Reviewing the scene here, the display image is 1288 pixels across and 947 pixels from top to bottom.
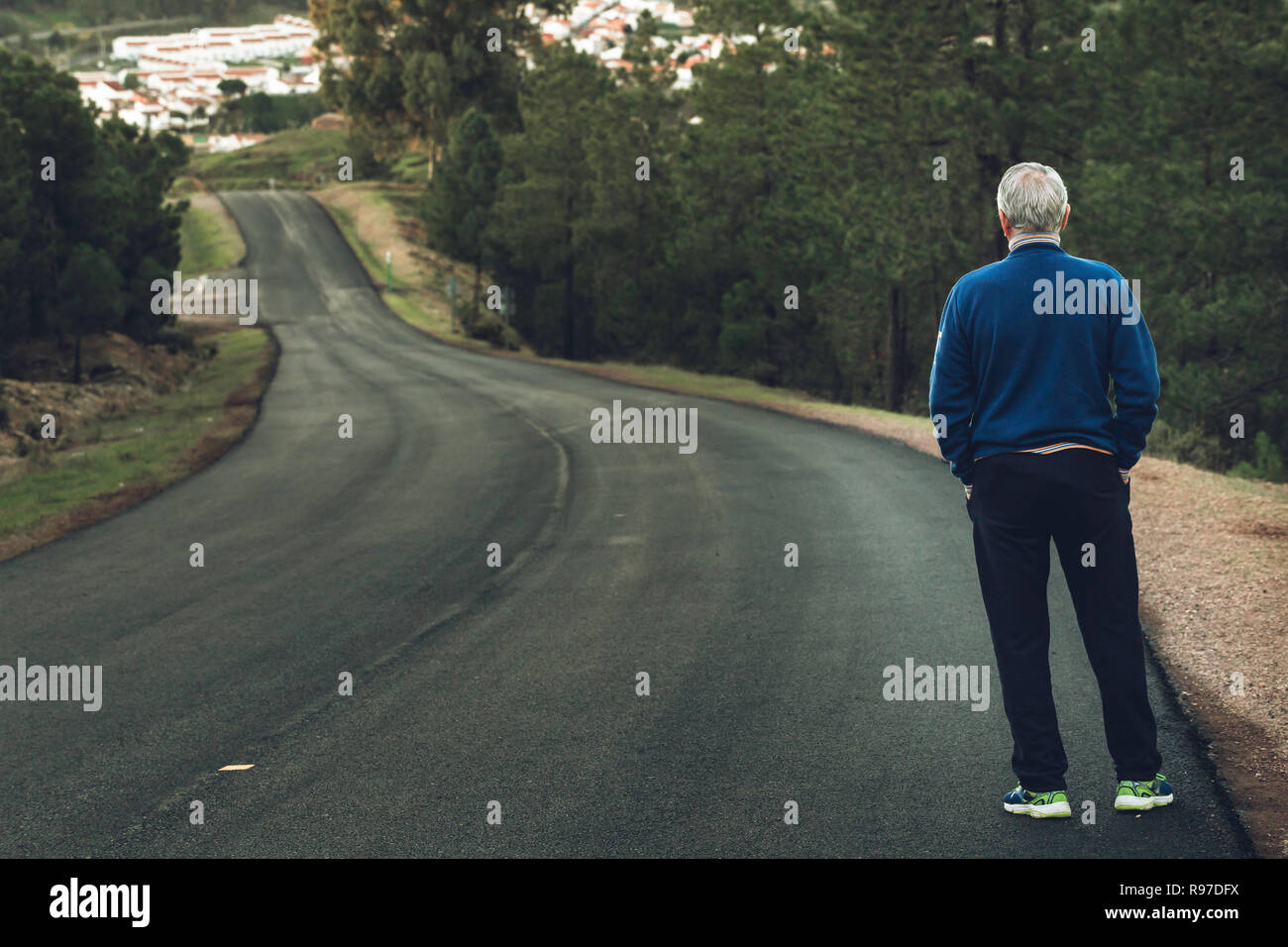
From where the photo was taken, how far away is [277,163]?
341 feet

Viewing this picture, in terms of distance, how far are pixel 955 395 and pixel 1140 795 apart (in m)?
1.77

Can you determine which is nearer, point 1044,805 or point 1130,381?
point 1130,381

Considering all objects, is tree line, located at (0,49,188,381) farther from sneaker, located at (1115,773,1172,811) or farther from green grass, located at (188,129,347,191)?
green grass, located at (188,129,347,191)

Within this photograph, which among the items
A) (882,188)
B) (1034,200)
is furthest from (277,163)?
(1034,200)

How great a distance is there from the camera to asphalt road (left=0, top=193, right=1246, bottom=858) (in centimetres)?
489

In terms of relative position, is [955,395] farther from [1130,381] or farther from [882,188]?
[882,188]

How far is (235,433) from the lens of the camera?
23062 millimetres

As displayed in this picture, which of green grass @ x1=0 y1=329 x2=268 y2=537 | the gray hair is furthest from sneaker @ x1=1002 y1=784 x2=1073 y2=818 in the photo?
green grass @ x1=0 y1=329 x2=268 y2=537

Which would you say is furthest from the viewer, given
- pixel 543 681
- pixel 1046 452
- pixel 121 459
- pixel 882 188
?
pixel 882 188

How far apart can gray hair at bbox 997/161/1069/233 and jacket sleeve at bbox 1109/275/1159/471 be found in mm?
424

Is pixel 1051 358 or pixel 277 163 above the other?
pixel 277 163

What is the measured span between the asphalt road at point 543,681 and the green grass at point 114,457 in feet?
5.42

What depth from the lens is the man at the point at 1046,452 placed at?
15.1ft
